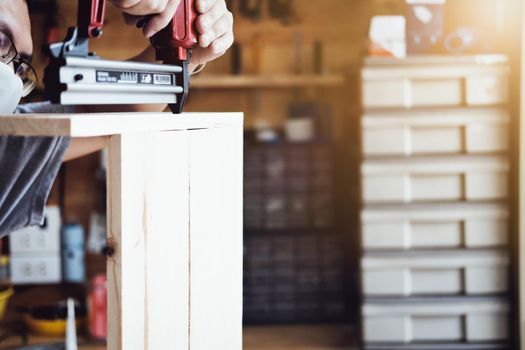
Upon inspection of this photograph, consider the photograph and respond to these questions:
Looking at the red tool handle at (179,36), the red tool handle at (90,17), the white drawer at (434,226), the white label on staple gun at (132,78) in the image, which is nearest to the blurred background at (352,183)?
the white drawer at (434,226)

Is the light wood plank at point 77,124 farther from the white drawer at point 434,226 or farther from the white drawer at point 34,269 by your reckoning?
the white drawer at point 34,269

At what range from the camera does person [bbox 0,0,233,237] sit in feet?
3.68

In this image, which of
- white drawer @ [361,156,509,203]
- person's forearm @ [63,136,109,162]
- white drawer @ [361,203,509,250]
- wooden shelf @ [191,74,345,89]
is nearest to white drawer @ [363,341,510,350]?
white drawer @ [361,203,509,250]

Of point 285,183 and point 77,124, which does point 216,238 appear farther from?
point 285,183

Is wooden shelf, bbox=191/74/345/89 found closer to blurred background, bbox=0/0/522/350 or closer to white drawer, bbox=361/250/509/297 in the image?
blurred background, bbox=0/0/522/350

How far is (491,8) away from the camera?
2.97m

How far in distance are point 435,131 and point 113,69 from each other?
2.10 m

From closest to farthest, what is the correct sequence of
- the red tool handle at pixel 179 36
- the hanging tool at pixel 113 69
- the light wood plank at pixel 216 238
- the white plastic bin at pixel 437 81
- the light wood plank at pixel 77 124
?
the light wood plank at pixel 77 124 → the hanging tool at pixel 113 69 → the light wood plank at pixel 216 238 → the red tool handle at pixel 179 36 → the white plastic bin at pixel 437 81

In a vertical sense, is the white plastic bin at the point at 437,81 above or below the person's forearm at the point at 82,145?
above

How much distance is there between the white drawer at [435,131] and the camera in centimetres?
283

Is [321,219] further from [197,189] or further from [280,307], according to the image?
[197,189]

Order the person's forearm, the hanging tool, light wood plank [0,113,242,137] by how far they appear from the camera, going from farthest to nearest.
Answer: the person's forearm
the hanging tool
light wood plank [0,113,242,137]

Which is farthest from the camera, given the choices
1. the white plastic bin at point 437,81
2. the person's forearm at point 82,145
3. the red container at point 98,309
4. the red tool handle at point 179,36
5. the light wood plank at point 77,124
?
the red container at point 98,309

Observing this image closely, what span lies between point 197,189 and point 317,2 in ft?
9.20
